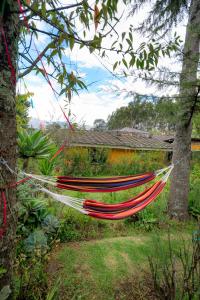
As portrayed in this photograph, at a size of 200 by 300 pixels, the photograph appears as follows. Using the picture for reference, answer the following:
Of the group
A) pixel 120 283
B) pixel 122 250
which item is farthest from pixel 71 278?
pixel 122 250

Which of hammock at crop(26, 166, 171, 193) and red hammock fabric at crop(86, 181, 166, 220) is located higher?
hammock at crop(26, 166, 171, 193)

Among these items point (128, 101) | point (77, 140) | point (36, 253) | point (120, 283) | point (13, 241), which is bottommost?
point (120, 283)

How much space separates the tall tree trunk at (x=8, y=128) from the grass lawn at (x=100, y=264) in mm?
829

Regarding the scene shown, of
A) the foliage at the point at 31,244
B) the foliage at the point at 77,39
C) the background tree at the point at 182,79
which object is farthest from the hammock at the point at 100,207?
the background tree at the point at 182,79

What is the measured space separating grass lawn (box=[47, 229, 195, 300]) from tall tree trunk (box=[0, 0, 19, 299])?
83 cm

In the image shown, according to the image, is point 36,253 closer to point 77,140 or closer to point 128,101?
point 128,101

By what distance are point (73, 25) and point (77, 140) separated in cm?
809

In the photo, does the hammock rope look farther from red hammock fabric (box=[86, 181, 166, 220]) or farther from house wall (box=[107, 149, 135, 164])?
house wall (box=[107, 149, 135, 164])

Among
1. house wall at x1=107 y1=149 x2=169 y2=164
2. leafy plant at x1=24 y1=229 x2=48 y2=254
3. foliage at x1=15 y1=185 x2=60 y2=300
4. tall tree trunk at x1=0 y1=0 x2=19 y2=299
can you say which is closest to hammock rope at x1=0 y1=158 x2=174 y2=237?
tall tree trunk at x1=0 y1=0 x2=19 y2=299

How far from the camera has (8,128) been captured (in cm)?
121

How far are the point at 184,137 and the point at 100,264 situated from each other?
8.59 ft

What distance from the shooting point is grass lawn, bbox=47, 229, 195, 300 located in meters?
2.03

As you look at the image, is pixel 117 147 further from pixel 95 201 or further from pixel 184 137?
pixel 95 201

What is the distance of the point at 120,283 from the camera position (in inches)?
86.0
